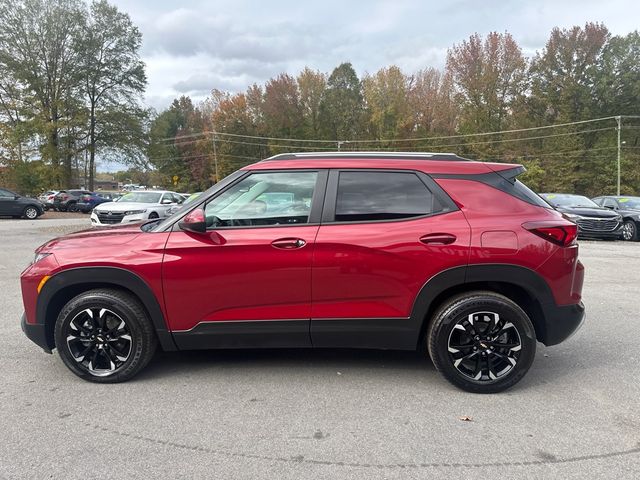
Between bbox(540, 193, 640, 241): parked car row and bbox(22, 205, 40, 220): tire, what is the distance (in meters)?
23.7

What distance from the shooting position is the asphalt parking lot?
2701 millimetres

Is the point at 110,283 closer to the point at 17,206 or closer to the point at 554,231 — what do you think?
the point at 554,231

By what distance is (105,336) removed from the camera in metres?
3.71

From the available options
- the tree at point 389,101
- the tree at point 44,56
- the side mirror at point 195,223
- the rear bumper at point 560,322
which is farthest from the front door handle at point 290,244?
the tree at point 389,101

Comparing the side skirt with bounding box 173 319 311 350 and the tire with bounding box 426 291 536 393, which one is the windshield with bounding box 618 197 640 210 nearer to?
the tire with bounding box 426 291 536 393

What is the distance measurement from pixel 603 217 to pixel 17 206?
83.3ft

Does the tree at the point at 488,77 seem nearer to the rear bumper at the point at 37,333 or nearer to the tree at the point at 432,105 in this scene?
the tree at the point at 432,105

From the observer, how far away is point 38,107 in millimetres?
36438

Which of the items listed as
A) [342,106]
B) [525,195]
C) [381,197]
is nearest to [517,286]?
[525,195]

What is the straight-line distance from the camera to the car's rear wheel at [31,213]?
918 inches

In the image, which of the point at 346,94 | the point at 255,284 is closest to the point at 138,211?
the point at 255,284

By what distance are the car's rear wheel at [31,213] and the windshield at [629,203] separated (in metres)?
26.4

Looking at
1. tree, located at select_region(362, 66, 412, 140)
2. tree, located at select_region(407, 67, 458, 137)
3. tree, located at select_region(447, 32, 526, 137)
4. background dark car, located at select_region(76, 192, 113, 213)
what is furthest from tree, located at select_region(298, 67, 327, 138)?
background dark car, located at select_region(76, 192, 113, 213)

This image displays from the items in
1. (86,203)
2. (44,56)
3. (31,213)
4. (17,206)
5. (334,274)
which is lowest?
(334,274)
